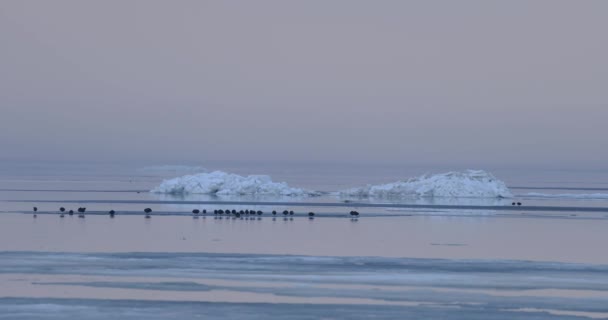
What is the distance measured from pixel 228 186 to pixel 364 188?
18.9ft

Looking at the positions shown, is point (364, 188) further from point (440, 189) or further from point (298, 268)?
point (298, 268)

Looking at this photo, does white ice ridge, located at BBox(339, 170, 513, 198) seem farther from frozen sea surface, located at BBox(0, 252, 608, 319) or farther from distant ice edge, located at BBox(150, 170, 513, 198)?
frozen sea surface, located at BBox(0, 252, 608, 319)

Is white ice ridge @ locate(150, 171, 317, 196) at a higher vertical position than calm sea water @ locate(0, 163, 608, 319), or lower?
higher

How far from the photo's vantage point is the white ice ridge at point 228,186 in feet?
142

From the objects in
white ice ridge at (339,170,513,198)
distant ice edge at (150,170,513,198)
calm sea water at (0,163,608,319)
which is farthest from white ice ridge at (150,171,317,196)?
calm sea water at (0,163,608,319)

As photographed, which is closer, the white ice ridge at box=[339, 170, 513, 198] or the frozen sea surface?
the frozen sea surface

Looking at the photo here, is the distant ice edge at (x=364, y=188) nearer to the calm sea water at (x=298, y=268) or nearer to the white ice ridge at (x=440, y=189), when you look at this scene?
the white ice ridge at (x=440, y=189)

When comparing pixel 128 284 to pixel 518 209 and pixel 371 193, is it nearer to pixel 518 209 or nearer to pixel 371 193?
pixel 518 209

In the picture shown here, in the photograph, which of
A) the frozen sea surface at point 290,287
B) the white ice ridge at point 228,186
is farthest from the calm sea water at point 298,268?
the white ice ridge at point 228,186

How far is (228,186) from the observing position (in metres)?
43.8

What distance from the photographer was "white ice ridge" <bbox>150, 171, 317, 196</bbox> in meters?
43.2

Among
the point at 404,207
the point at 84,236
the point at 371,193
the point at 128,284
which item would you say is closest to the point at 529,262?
the point at 128,284

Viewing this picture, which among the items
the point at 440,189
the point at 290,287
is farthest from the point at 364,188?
the point at 290,287

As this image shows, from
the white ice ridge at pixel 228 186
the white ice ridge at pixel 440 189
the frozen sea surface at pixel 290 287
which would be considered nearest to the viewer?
the frozen sea surface at pixel 290 287
